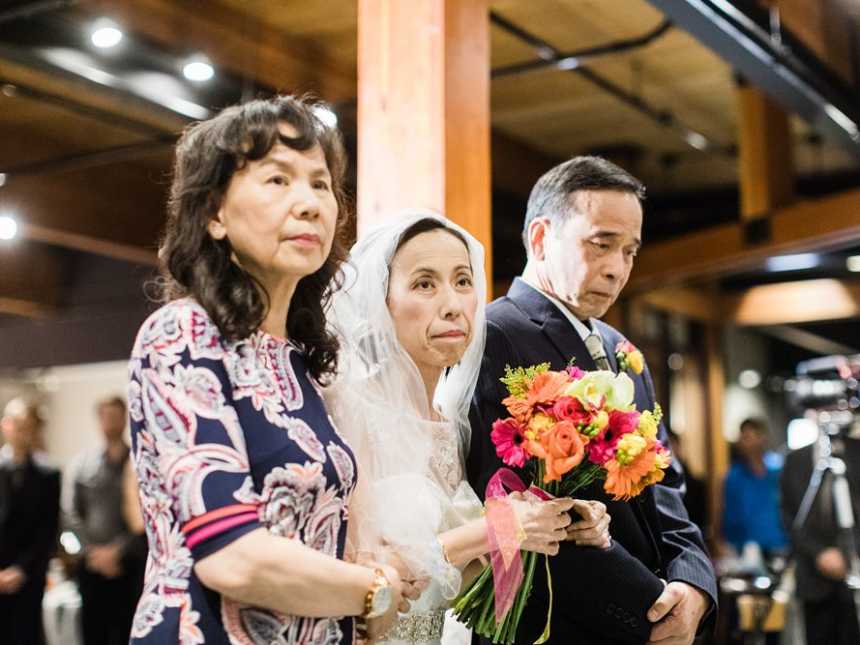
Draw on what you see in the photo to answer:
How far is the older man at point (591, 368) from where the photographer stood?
2.36 m

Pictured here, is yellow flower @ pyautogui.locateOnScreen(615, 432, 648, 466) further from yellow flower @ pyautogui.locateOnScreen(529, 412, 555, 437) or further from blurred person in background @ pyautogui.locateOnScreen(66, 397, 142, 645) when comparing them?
blurred person in background @ pyautogui.locateOnScreen(66, 397, 142, 645)

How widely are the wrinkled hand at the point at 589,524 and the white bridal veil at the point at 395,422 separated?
0.20 m

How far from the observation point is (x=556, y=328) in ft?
8.54

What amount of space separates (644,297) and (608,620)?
8.85m

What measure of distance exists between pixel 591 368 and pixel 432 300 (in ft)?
1.66

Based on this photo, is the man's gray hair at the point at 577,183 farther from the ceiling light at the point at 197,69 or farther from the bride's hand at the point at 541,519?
the ceiling light at the point at 197,69

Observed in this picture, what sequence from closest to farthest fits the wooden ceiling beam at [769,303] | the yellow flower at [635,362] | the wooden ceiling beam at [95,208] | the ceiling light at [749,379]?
the yellow flower at [635,362], the wooden ceiling beam at [95,208], the wooden ceiling beam at [769,303], the ceiling light at [749,379]

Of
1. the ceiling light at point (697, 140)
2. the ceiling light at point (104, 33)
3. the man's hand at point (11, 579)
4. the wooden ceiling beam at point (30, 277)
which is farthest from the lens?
the wooden ceiling beam at point (30, 277)

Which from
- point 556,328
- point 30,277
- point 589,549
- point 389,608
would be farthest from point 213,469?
point 30,277

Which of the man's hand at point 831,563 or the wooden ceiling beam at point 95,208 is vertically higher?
the wooden ceiling beam at point 95,208

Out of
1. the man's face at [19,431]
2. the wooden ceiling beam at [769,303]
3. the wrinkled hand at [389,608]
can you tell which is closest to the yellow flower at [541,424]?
the wrinkled hand at [389,608]

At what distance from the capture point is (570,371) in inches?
88.4

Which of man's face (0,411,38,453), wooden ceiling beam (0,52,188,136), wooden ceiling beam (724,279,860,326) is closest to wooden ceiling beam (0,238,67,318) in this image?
wooden ceiling beam (0,52,188,136)

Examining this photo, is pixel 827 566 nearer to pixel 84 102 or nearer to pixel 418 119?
pixel 418 119
